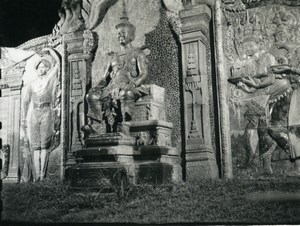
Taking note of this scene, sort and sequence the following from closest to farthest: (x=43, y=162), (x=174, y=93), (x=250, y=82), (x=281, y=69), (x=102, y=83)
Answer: (x=281, y=69) < (x=250, y=82) < (x=174, y=93) < (x=102, y=83) < (x=43, y=162)

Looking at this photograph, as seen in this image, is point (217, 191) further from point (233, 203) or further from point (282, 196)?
point (282, 196)

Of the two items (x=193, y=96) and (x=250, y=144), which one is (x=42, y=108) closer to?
(x=193, y=96)

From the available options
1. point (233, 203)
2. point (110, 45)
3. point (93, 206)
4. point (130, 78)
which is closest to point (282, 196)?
point (233, 203)

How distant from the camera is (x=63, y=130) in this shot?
930cm

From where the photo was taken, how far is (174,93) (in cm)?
820

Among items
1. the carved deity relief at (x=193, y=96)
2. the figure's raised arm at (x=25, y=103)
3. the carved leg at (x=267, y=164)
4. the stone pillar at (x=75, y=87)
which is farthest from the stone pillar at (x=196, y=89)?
the figure's raised arm at (x=25, y=103)

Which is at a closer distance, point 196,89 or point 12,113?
point 196,89

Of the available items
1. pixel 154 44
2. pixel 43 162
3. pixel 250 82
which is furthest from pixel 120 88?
pixel 43 162

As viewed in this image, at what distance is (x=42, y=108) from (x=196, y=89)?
430cm

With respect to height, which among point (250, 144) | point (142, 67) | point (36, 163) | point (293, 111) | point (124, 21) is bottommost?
point (36, 163)

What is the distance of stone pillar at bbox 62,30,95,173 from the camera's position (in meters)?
9.04

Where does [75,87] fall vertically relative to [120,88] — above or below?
above

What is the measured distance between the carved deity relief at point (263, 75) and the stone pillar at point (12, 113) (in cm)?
580

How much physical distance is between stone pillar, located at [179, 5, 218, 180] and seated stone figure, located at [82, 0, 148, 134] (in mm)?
997
